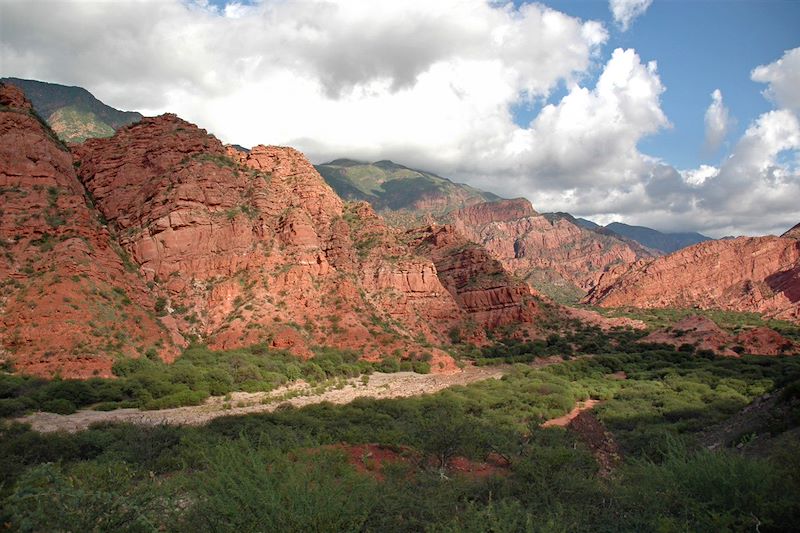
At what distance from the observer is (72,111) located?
287 feet

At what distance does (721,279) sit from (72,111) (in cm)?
15254

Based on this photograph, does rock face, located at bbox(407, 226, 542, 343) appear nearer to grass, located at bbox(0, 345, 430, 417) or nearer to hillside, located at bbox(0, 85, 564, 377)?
hillside, located at bbox(0, 85, 564, 377)

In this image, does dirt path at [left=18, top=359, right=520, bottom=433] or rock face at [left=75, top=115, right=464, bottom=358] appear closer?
dirt path at [left=18, top=359, right=520, bottom=433]

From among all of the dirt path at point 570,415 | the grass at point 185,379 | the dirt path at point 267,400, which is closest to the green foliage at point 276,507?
the dirt path at point 267,400

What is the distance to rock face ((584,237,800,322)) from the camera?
10662 cm

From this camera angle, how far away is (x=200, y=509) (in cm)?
752

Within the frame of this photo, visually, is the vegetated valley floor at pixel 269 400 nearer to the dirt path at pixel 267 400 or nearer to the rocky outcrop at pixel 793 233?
the dirt path at pixel 267 400

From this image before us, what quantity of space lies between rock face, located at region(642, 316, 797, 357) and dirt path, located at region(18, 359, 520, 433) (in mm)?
26227

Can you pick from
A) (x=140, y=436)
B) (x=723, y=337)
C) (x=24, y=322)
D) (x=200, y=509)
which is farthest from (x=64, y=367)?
(x=723, y=337)

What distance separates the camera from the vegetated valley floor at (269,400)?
861 inches

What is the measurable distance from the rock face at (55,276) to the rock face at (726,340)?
5933cm

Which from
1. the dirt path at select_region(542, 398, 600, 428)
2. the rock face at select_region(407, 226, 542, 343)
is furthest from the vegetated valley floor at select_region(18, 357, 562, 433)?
the rock face at select_region(407, 226, 542, 343)

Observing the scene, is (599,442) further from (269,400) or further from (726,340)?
(726,340)

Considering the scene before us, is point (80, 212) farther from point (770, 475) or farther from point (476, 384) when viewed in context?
point (770, 475)
